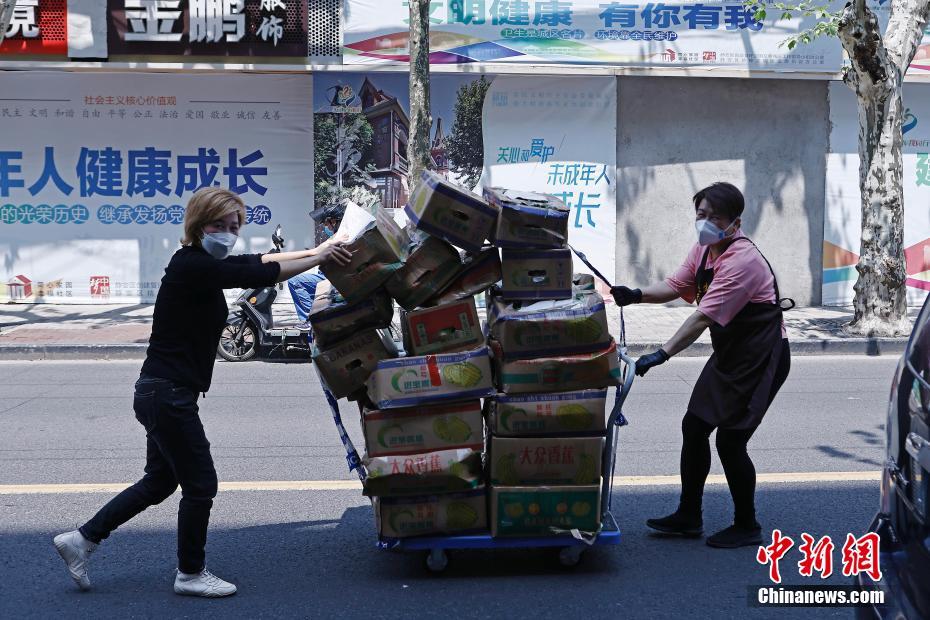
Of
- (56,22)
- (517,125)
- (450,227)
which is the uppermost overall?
(56,22)

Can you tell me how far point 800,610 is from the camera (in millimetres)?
4223

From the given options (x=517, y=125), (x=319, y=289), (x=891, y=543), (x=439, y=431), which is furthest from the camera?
(x=517, y=125)

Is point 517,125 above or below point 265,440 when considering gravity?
above

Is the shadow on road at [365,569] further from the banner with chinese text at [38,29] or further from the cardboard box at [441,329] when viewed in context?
the banner with chinese text at [38,29]

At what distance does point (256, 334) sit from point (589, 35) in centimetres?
633

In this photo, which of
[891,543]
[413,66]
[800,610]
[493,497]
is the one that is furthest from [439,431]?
[413,66]

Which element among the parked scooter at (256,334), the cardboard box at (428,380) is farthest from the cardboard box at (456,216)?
the parked scooter at (256,334)

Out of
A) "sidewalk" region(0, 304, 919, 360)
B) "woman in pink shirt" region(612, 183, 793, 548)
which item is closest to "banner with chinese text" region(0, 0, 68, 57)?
"sidewalk" region(0, 304, 919, 360)

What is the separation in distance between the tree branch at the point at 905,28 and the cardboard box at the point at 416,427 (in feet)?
30.0

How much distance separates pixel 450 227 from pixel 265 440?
3282mm

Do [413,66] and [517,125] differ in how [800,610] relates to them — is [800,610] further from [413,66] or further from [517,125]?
[517,125]

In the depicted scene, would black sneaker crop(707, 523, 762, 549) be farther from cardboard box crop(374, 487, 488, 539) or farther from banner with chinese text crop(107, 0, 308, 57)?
banner with chinese text crop(107, 0, 308, 57)

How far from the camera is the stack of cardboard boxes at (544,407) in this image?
4.50m

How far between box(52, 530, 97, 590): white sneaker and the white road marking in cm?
154
